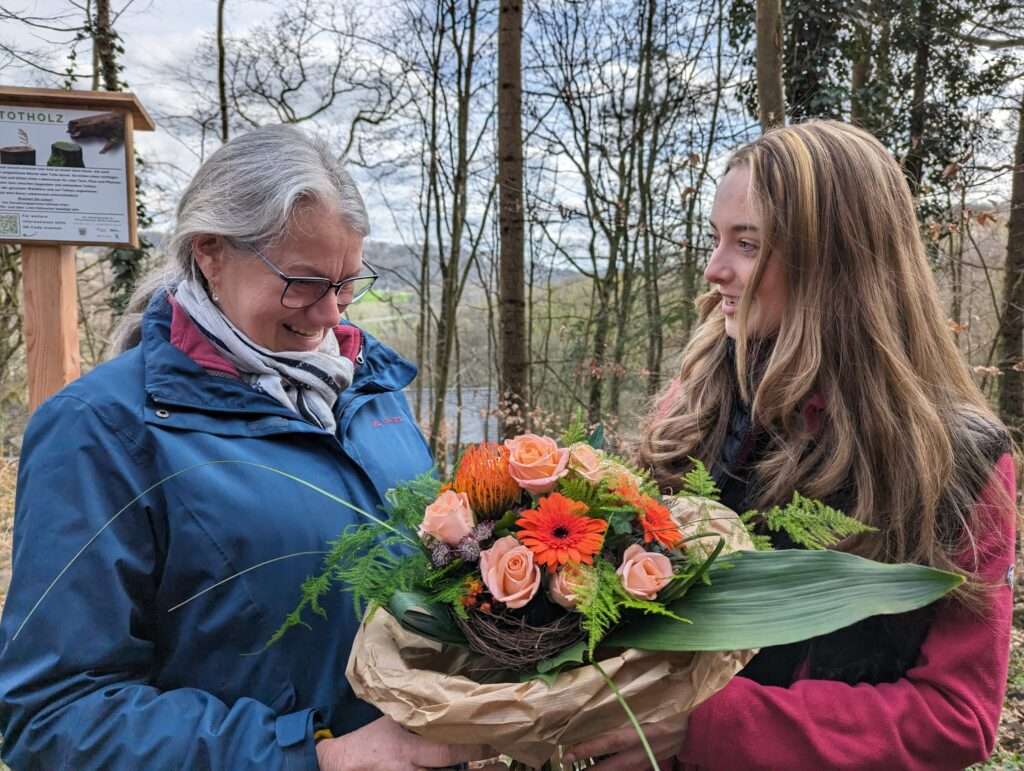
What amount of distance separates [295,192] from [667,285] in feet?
26.9

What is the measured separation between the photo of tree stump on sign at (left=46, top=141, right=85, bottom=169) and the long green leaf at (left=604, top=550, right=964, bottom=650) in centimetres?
302

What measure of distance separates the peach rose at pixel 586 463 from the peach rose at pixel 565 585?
15 centimetres

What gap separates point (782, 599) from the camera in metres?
1.01

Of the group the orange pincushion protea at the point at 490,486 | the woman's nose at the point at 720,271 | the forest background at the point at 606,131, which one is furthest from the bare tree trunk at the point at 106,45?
the orange pincushion protea at the point at 490,486

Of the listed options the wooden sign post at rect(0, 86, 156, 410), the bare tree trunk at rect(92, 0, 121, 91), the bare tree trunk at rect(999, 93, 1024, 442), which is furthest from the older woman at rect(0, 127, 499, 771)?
the bare tree trunk at rect(92, 0, 121, 91)

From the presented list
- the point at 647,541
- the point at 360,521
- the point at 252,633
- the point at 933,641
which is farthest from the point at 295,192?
the point at 933,641

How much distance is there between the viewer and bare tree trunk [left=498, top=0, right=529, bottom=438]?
4.70 metres

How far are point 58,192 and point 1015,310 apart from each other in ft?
23.5

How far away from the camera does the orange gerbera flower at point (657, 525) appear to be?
3.47 feet

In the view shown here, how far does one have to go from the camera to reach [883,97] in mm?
8656

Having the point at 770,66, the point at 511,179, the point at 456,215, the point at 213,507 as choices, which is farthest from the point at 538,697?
the point at 456,215

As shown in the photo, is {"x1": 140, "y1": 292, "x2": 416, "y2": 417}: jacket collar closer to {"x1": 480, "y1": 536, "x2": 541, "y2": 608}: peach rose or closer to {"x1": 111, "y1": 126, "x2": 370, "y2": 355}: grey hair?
{"x1": 111, "y1": 126, "x2": 370, "y2": 355}: grey hair

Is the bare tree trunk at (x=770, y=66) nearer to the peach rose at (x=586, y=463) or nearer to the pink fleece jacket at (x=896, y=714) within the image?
the pink fleece jacket at (x=896, y=714)

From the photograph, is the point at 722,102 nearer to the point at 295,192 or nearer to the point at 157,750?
the point at 295,192
